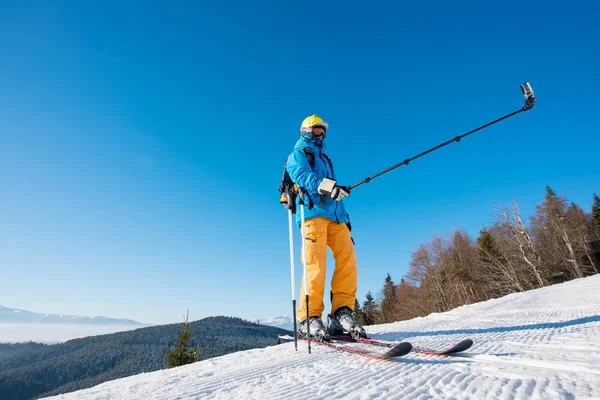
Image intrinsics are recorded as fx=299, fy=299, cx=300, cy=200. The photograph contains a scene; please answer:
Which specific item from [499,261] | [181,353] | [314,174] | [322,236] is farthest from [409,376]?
[499,261]

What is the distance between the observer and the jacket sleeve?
3221mm

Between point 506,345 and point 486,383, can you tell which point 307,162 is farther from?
point 486,383

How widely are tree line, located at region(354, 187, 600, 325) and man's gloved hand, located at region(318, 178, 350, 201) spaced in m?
27.3

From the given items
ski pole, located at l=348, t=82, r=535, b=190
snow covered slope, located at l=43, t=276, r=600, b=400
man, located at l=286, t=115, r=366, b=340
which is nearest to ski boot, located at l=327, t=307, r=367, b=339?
man, located at l=286, t=115, r=366, b=340

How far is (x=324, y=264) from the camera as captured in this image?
3.16 meters

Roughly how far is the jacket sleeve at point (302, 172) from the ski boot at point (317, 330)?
1.32 m

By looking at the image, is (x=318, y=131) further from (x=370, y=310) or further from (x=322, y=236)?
(x=370, y=310)

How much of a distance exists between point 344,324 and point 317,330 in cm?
30

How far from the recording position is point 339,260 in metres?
3.50

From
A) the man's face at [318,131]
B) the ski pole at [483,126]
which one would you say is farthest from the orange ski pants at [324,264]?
the man's face at [318,131]

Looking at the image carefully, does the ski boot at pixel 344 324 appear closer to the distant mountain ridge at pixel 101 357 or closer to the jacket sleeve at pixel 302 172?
the jacket sleeve at pixel 302 172

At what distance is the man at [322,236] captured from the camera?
119 inches

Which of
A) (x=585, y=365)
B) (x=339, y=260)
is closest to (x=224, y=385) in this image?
(x=585, y=365)

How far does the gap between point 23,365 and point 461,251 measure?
779 ft
